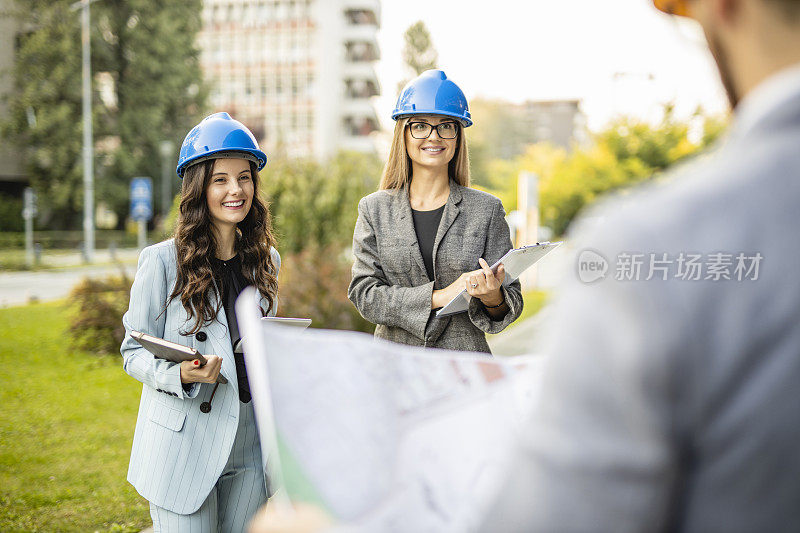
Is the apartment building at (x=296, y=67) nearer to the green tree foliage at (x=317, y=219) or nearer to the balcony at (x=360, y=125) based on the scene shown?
the balcony at (x=360, y=125)

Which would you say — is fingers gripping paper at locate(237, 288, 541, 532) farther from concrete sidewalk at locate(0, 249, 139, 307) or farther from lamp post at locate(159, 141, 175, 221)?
lamp post at locate(159, 141, 175, 221)

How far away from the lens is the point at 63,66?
34.6m

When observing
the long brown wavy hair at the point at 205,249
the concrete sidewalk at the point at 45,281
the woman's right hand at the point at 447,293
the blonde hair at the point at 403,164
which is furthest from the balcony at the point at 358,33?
the woman's right hand at the point at 447,293

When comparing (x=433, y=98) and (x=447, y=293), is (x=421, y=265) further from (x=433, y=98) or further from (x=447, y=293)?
(x=433, y=98)

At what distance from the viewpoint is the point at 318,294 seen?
8.98 meters

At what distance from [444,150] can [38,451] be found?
4.95m

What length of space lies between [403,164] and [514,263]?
30.1 inches

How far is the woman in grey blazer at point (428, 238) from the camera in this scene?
2.63 metres

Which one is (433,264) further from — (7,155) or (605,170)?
A: (7,155)

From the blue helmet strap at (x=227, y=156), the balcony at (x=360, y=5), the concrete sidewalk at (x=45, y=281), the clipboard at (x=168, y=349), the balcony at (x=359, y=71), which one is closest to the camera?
the clipboard at (x=168, y=349)

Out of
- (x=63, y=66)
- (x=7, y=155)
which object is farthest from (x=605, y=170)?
(x=7, y=155)

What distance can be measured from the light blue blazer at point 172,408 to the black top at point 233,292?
0.05 metres

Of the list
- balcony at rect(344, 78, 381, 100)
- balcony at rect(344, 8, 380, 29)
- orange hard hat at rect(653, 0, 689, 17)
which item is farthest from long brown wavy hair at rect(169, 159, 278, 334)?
balcony at rect(344, 8, 380, 29)

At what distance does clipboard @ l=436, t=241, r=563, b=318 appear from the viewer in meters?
2.27
